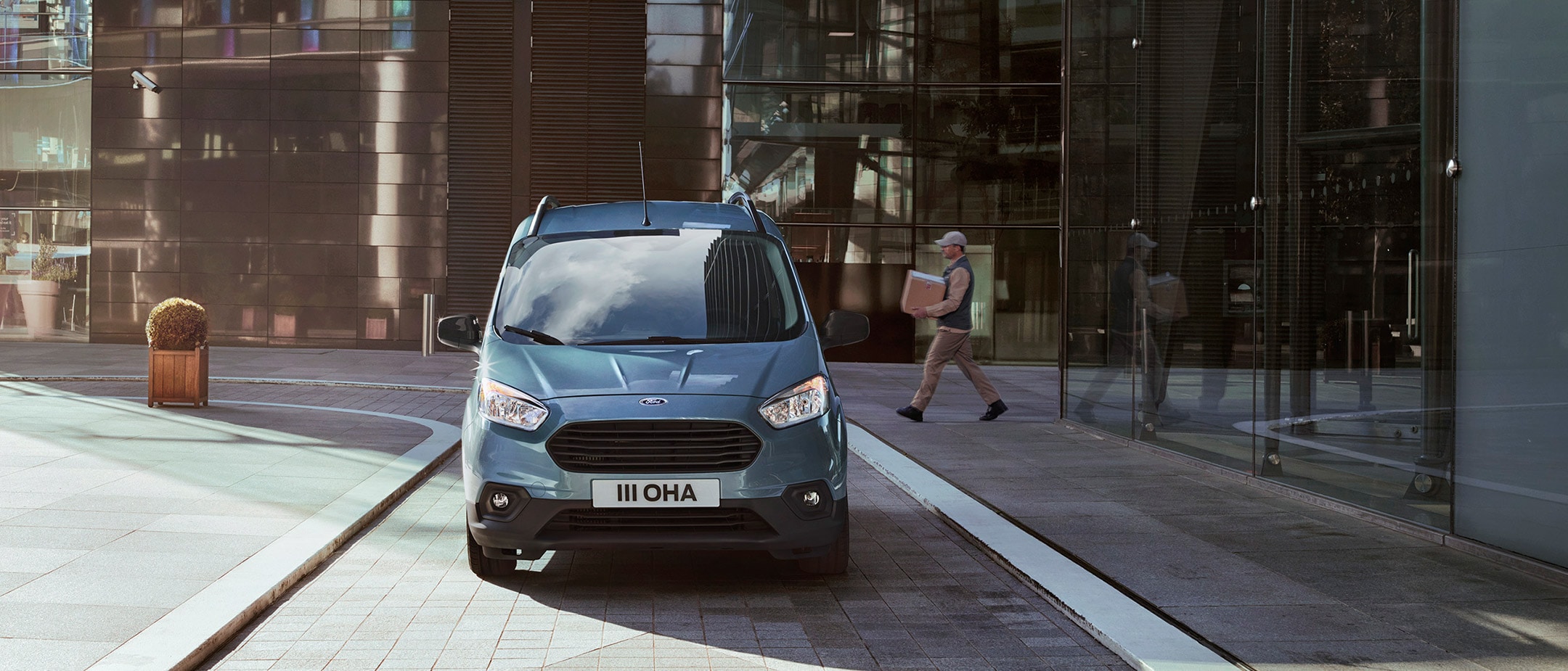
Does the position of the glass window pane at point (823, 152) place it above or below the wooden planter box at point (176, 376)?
above

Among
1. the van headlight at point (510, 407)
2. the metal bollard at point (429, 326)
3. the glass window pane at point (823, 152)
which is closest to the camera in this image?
the van headlight at point (510, 407)

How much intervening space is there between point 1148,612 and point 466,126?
20.1 m

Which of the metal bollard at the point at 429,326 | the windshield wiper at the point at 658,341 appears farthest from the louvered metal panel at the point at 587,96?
the windshield wiper at the point at 658,341

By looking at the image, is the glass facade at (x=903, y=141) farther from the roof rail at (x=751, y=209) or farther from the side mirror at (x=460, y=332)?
the side mirror at (x=460, y=332)

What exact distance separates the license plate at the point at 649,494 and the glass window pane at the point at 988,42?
18560 mm

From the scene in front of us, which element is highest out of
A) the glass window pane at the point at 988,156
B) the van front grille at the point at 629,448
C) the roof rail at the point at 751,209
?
the glass window pane at the point at 988,156

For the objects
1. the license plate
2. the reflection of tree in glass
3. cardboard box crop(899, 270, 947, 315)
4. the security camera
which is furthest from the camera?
the security camera

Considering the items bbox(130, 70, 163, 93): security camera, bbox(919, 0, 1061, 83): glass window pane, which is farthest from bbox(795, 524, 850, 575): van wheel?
bbox(130, 70, 163, 93): security camera

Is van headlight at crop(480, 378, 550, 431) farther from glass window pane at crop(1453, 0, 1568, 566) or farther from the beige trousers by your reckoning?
the beige trousers

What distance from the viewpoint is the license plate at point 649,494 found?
550 cm

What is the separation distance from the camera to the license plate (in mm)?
5496

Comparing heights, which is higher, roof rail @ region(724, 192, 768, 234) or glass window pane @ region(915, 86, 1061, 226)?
glass window pane @ region(915, 86, 1061, 226)

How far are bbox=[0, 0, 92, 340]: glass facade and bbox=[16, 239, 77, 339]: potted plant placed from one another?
0.5 inches

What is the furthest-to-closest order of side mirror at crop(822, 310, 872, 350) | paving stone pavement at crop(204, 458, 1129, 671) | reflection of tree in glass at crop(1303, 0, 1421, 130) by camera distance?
reflection of tree in glass at crop(1303, 0, 1421, 130) → side mirror at crop(822, 310, 872, 350) → paving stone pavement at crop(204, 458, 1129, 671)
